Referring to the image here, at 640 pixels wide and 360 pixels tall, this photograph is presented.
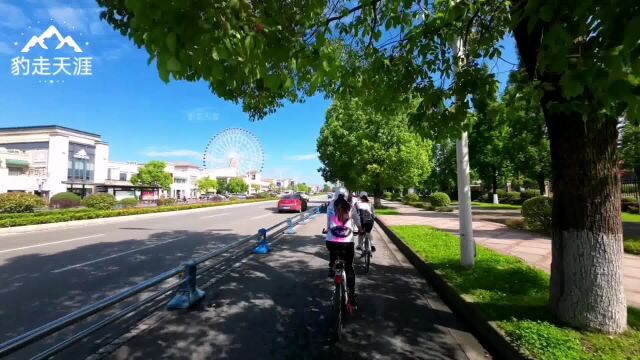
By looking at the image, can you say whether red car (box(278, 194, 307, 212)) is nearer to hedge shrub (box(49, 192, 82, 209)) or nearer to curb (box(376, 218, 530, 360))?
hedge shrub (box(49, 192, 82, 209))

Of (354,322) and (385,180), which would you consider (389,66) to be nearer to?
(354,322)

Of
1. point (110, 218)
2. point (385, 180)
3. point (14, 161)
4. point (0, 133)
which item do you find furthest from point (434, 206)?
point (0, 133)

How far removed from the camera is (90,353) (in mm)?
4215

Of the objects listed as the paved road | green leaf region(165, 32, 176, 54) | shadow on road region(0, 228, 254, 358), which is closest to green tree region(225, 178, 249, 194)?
the paved road

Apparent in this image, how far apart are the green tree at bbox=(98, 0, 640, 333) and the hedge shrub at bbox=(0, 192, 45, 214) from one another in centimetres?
2506

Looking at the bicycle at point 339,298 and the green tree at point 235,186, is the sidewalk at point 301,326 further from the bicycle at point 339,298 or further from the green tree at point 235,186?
the green tree at point 235,186

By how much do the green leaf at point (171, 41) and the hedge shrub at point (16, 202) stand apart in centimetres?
2945

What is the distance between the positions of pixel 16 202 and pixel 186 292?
26334mm

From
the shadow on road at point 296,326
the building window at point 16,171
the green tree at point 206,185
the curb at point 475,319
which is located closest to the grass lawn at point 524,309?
the curb at point 475,319

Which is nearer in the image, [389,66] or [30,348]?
[30,348]

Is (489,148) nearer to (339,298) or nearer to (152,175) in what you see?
(339,298)

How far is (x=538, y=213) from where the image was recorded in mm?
14680

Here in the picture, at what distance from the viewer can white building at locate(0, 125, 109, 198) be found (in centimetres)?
5616

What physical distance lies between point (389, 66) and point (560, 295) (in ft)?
12.7
